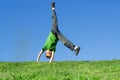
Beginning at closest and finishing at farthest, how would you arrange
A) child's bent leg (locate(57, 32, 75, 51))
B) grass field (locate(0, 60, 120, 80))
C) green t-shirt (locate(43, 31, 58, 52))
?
1. grass field (locate(0, 60, 120, 80))
2. green t-shirt (locate(43, 31, 58, 52))
3. child's bent leg (locate(57, 32, 75, 51))

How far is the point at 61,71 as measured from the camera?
17094 millimetres

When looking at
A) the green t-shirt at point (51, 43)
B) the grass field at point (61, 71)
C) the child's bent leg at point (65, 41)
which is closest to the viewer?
the grass field at point (61, 71)

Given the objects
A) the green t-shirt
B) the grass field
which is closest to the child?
the green t-shirt

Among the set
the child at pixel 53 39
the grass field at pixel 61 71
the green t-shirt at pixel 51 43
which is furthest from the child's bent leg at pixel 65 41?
the grass field at pixel 61 71

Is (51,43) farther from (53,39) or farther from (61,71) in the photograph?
(61,71)

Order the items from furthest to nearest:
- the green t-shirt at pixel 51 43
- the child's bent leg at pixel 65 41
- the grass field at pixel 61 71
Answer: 1. the child's bent leg at pixel 65 41
2. the green t-shirt at pixel 51 43
3. the grass field at pixel 61 71

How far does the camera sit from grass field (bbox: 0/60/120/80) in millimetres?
15577

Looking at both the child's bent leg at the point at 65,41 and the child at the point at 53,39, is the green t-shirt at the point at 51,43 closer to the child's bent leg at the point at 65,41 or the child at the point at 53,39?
the child at the point at 53,39

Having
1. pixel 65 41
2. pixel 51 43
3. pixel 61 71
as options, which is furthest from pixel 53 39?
pixel 61 71

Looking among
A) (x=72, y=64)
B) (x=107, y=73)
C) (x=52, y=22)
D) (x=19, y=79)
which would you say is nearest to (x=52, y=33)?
(x=52, y=22)

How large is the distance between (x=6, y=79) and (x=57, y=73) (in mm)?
1851

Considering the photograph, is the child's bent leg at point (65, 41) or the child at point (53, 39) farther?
the child's bent leg at point (65, 41)

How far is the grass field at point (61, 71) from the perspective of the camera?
15577 mm

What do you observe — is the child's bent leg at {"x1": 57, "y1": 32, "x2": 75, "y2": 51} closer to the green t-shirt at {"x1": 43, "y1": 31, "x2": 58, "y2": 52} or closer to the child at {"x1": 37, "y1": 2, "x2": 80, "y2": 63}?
the child at {"x1": 37, "y1": 2, "x2": 80, "y2": 63}
